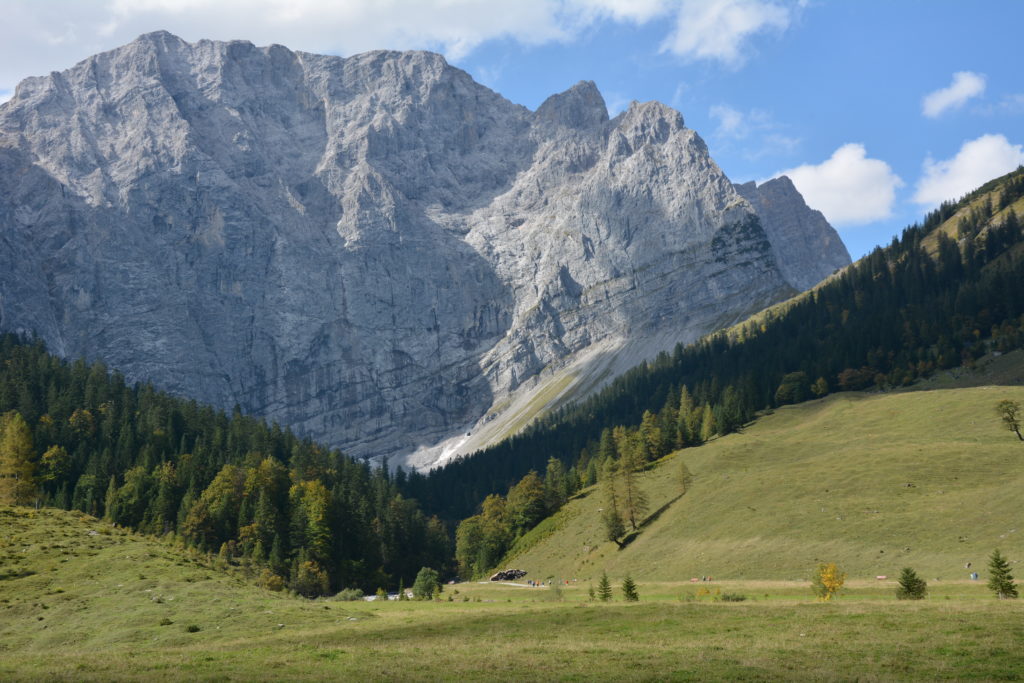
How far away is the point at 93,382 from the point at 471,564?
3418 inches

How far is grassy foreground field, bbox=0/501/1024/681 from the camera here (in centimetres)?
3231

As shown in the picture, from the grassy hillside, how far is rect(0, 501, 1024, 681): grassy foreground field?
58.7 feet

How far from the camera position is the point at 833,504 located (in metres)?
94.6

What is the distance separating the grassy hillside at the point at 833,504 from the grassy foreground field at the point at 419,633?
58.7 feet

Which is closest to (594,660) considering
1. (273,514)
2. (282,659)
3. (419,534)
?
(282,659)

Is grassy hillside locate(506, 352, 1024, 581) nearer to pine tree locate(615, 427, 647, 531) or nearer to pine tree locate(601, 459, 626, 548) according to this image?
pine tree locate(615, 427, 647, 531)

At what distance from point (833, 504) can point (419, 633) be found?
6459 centimetres

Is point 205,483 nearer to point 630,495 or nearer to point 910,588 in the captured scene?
point 630,495

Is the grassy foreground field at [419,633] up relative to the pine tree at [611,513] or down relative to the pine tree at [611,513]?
down

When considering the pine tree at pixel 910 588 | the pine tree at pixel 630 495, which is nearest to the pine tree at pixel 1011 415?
the pine tree at pixel 630 495

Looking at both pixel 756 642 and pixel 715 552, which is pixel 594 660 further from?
pixel 715 552

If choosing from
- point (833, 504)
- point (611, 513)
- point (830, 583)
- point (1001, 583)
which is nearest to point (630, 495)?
point (611, 513)

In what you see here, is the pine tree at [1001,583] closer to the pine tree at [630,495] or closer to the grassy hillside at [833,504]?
the grassy hillside at [833,504]

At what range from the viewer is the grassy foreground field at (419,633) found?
106 feet
